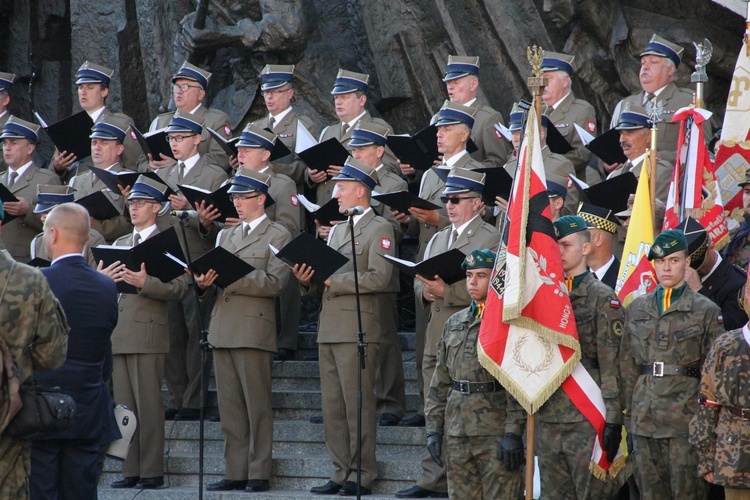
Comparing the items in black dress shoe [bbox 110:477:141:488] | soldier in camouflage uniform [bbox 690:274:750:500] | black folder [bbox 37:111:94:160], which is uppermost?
black folder [bbox 37:111:94:160]

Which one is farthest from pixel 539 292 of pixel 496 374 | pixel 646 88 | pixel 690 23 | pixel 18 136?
pixel 18 136

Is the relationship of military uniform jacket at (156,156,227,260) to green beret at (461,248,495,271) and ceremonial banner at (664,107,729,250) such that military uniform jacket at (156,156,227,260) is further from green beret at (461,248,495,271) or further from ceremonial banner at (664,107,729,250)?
ceremonial banner at (664,107,729,250)

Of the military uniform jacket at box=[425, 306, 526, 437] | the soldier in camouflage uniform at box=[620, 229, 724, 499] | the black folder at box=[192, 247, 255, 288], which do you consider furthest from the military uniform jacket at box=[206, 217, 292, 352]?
the soldier in camouflage uniform at box=[620, 229, 724, 499]

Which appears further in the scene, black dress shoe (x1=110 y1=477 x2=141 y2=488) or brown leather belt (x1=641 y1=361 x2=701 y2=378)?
black dress shoe (x1=110 y1=477 x2=141 y2=488)

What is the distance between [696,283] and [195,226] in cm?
445

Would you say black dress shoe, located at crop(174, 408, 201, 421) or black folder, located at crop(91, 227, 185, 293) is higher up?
black folder, located at crop(91, 227, 185, 293)

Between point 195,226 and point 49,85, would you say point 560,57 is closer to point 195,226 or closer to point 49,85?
point 195,226

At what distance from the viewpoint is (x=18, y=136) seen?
1136 centimetres

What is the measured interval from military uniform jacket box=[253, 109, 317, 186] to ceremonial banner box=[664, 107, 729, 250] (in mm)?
3610

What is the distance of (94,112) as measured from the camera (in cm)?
1176

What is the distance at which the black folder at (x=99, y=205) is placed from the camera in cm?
992

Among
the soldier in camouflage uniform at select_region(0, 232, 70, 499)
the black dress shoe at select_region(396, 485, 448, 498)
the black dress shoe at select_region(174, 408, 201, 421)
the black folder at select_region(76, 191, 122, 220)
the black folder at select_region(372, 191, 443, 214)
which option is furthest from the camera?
the black dress shoe at select_region(174, 408, 201, 421)

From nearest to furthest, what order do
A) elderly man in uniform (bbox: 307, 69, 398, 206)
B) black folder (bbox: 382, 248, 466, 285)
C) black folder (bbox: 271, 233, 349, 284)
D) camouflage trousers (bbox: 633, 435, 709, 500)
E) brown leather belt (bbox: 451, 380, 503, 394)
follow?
camouflage trousers (bbox: 633, 435, 709, 500)
brown leather belt (bbox: 451, 380, 503, 394)
black folder (bbox: 382, 248, 466, 285)
black folder (bbox: 271, 233, 349, 284)
elderly man in uniform (bbox: 307, 69, 398, 206)

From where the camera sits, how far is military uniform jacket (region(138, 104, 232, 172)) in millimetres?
11086
